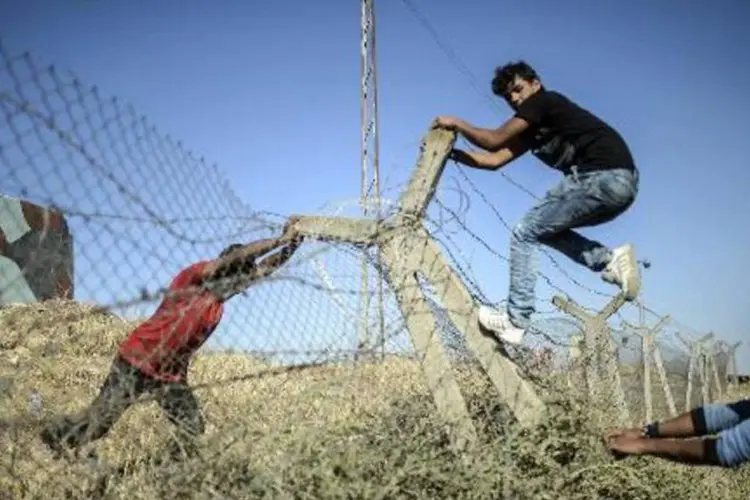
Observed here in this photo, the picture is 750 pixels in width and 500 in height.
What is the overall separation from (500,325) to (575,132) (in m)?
1.31

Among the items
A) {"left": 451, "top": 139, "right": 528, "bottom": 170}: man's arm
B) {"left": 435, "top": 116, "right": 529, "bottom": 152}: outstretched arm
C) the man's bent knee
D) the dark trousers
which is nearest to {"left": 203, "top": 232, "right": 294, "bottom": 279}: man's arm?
the dark trousers

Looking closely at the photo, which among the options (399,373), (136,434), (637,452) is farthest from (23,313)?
(637,452)

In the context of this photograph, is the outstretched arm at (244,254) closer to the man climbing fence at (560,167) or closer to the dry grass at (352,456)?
the dry grass at (352,456)

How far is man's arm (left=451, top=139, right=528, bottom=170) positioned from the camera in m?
4.50

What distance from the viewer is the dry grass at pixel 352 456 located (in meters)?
2.88

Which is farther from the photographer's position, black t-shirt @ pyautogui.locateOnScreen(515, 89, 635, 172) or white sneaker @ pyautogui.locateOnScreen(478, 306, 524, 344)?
black t-shirt @ pyautogui.locateOnScreen(515, 89, 635, 172)

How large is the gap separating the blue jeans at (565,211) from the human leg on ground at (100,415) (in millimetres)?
2178

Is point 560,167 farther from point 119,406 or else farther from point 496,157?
point 119,406

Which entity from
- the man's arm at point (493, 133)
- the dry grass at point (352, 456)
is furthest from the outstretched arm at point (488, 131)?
the dry grass at point (352, 456)

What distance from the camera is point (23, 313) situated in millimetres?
8820

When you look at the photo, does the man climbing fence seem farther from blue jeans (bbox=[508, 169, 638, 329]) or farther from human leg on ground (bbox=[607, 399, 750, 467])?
human leg on ground (bbox=[607, 399, 750, 467])

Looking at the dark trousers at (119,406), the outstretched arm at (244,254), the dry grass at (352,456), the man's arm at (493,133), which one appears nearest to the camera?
the dry grass at (352,456)

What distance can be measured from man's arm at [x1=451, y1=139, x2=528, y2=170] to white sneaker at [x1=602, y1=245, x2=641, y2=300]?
84cm

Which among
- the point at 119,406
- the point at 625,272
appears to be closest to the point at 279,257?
the point at 119,406
